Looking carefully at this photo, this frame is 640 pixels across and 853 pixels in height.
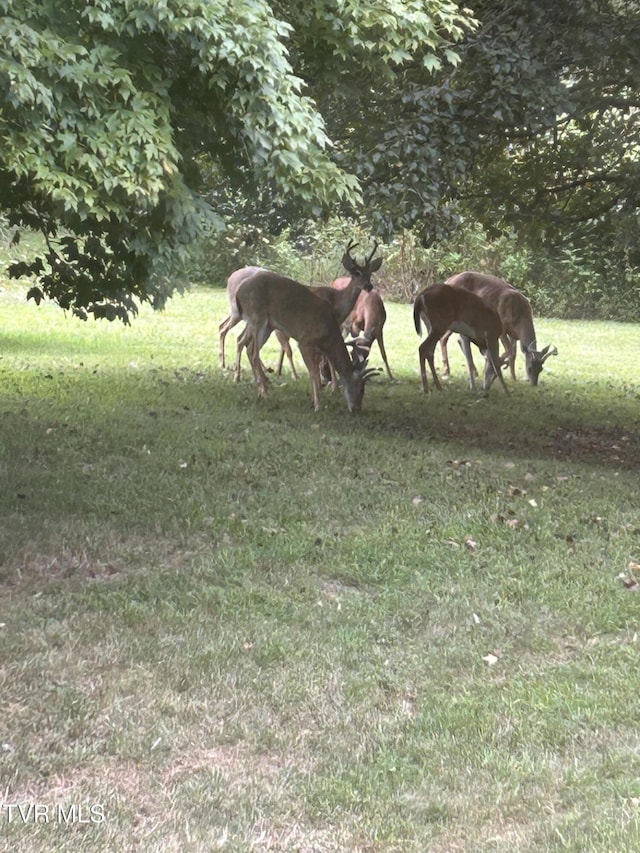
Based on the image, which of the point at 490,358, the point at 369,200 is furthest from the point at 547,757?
the point at 490,358

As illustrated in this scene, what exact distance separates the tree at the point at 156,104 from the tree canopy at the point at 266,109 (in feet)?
0.03

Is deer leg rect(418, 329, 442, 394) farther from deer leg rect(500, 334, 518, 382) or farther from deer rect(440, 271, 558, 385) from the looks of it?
deer leg rect(500, 334, 518, 382)

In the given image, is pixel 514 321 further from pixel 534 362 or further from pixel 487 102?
pixel 487 102

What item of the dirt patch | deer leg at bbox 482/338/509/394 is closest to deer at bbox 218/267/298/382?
deer leg at bbox 482/338/509/394

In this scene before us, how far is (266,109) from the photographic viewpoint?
15.8 ft

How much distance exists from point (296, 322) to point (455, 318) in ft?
7.81

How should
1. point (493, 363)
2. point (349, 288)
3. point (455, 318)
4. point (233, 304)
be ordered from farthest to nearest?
point (493, 363), point (455, 318), point (233, 304), point (349, 288)

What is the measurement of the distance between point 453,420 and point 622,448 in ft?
5.87

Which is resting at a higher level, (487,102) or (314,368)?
(487,102)

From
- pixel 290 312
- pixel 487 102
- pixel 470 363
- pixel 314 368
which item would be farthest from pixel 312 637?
pixel 470 363

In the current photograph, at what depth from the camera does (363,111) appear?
9164 mm

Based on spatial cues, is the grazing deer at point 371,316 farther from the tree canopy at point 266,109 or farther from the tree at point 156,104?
the tree at point 156,104

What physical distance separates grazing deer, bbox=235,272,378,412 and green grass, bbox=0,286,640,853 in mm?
1417

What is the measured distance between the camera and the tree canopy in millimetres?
4375
